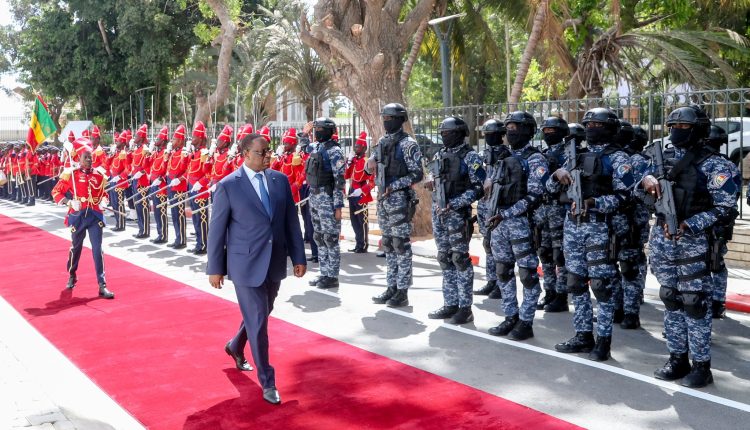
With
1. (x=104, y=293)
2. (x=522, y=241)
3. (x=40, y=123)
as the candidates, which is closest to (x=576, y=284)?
(x=522, y=241)

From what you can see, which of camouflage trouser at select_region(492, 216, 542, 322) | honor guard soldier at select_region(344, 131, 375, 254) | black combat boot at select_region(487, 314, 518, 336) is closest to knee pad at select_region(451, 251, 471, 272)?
camouflage trouser at select_region(492, 216, 542, 322)

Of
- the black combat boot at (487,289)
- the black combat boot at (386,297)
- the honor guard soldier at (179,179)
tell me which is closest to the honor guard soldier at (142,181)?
the honor guard soldier at (179,179)

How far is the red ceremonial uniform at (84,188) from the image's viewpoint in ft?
31.6

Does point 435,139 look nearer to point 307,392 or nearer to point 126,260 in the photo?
point 126,260

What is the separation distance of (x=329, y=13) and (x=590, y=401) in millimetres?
10129

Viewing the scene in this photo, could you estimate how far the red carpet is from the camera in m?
5.53

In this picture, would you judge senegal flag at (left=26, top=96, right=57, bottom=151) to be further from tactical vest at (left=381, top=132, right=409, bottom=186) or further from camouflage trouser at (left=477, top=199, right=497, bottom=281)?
camouflage trouser at (left=477, top=199, right=497, bottom=281)

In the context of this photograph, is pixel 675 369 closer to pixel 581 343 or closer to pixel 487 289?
pixel 581 343

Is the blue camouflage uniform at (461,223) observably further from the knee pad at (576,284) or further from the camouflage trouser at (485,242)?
the knee pad at (576,284)

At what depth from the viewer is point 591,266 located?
6660 mm

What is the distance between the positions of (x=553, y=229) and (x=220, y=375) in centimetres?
383

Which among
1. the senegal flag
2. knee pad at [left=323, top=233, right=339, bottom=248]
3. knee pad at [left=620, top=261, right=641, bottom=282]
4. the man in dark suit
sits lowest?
knee pad at [left=620, top=261, right=641, bottom=282]

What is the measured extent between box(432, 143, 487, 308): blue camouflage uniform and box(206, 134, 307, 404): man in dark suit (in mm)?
2356

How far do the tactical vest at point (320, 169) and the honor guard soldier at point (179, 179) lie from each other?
4.38 metres
